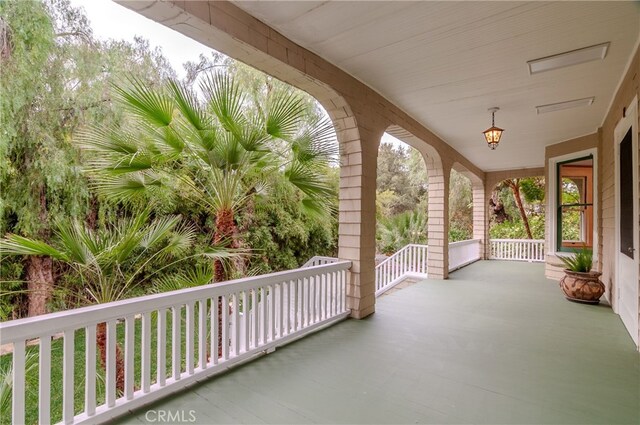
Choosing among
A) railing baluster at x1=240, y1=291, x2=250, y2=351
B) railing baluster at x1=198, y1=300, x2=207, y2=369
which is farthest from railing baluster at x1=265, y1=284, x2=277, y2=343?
railing baluster at x1=198, y1=300, x2=207, y2=369

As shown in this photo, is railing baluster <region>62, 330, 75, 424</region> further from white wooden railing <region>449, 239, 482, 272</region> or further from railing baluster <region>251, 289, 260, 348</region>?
white wooden railing <region>449, 239, 482, 272</region>

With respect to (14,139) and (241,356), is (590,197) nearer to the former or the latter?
(241,356)

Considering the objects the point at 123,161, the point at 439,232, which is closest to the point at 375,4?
the point at 123,161

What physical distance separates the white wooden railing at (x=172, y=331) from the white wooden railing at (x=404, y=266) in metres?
3.32

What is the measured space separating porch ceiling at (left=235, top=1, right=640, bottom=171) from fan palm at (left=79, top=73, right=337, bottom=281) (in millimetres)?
672

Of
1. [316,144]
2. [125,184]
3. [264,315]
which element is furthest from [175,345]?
[316,144]

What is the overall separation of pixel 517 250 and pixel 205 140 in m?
10.1

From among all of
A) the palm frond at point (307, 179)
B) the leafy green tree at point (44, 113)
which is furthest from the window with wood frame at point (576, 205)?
the leafy green tree at point (44, 113)

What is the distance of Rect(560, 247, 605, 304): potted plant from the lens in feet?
14.8

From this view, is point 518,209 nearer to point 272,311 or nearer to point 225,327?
point 272,311

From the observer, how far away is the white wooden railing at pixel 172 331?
5.17 feet

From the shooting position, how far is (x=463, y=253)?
830 cm

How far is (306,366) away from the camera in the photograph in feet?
8.34

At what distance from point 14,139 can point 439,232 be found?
22.1ft
